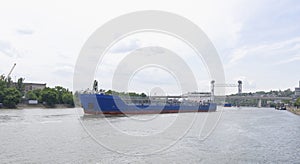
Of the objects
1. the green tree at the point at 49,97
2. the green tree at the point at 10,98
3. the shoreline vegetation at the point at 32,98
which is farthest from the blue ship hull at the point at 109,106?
the green tree at the point at 49,97

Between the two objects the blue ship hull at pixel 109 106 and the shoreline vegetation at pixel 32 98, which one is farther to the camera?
the shoreline vegetation at pixel 32 98

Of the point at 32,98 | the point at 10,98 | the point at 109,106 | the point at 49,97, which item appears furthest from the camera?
the point at 32,98

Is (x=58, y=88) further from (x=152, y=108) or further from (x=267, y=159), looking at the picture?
(x=267, y=159)

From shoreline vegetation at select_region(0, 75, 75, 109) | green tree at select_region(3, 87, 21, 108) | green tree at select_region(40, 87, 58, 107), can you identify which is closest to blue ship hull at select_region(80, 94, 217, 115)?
green tree at select_region(3, 87, 21, 108)

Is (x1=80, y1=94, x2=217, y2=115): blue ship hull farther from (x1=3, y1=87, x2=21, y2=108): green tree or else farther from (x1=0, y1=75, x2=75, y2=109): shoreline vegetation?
(x1=0, y1=75, x2=75, y2=109): shoreline vegetation

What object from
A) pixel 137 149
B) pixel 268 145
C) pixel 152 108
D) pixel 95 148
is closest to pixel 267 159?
pixel 268 145

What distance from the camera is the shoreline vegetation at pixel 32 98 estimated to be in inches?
2226

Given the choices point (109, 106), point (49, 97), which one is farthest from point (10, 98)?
point (109, 106)

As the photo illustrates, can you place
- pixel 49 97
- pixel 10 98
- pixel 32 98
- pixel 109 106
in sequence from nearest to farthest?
1. pixel 109 106
2. pixel 10 98
3. pixel 49 97
4. pixel 32 98

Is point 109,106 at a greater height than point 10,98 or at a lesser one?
lesser

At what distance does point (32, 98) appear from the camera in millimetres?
69000

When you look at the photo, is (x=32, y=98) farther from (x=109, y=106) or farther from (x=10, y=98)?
(x=109, y=106)

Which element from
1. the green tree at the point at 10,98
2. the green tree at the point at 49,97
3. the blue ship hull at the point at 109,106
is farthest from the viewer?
the green tree at the point at 49,97

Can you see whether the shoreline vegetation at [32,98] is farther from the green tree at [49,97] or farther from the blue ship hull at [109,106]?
the blue ship hull at [109,106]
